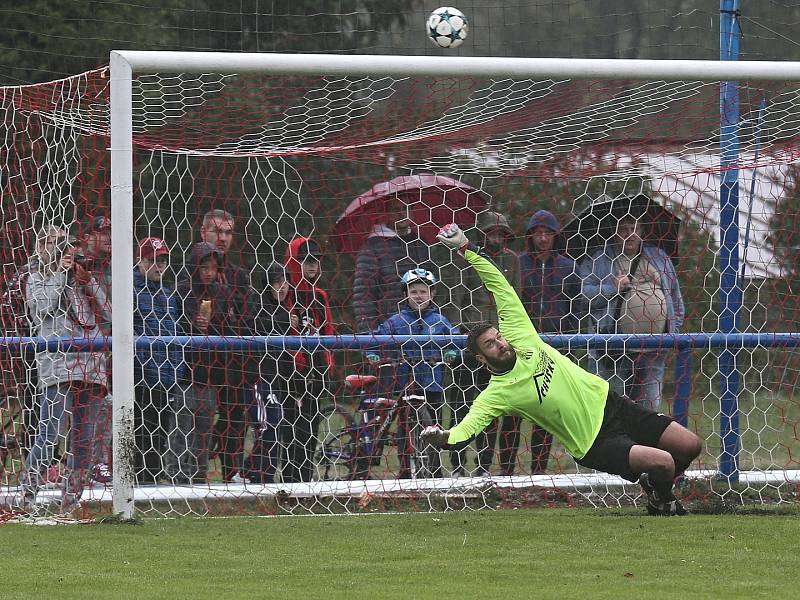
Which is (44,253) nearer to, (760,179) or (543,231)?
(543,231)

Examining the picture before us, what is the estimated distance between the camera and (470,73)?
7078 mm

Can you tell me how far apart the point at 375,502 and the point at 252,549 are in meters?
1.80

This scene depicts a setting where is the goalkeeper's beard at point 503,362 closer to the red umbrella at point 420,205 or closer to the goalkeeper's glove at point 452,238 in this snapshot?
the goalkeeper's glove at point 452,238

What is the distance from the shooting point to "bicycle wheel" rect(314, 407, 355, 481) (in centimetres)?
809

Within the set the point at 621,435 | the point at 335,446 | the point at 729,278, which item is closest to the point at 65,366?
the point at 335,446

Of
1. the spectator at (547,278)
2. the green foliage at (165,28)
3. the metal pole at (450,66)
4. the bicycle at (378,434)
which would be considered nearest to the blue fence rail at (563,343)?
the bicycle at (378,434)

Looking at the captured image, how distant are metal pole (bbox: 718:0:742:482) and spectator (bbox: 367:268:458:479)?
1.76 metres

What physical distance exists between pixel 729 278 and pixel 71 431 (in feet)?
14.0

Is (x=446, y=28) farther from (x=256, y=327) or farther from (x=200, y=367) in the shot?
(x=200, y=367)

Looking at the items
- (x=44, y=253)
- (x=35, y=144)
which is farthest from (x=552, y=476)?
(x=35, y=144)

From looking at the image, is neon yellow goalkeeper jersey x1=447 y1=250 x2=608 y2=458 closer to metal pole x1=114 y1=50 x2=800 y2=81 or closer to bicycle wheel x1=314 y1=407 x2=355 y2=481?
metal pole x1=114 y1=50 x2=800 y2=81

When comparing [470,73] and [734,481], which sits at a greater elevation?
[470,73]

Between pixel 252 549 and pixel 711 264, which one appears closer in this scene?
pixel 252 549

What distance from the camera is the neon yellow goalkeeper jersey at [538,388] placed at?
6.79 m
